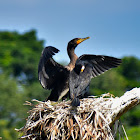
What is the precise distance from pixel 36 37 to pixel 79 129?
49633 millimetres

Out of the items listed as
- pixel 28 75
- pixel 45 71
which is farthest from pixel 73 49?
pixel 28 75

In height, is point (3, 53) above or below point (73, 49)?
above

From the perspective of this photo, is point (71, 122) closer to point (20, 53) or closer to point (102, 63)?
point (102, 63)

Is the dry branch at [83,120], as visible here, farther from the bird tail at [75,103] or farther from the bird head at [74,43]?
the bird head at [74,43]

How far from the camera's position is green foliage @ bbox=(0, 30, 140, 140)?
26.2 metres

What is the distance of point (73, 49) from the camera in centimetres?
864

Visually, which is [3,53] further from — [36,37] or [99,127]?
[99,127]

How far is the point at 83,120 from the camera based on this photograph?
20.7 ft

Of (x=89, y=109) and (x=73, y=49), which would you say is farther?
(x=73, y=49)

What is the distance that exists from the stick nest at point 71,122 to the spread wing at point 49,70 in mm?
1194

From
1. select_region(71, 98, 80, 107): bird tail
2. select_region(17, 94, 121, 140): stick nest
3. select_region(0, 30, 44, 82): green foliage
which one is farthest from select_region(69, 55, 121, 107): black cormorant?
select_region(0, 30, 44, 82): green foliage

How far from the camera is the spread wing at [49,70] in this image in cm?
780

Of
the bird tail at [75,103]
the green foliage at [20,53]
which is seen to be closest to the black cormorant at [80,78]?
the bird tail at [75,103]

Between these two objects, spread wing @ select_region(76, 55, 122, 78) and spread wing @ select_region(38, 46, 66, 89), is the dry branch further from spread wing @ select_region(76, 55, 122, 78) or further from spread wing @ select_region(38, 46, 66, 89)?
spread wing @ select_region(76, 55, 122, 78)
